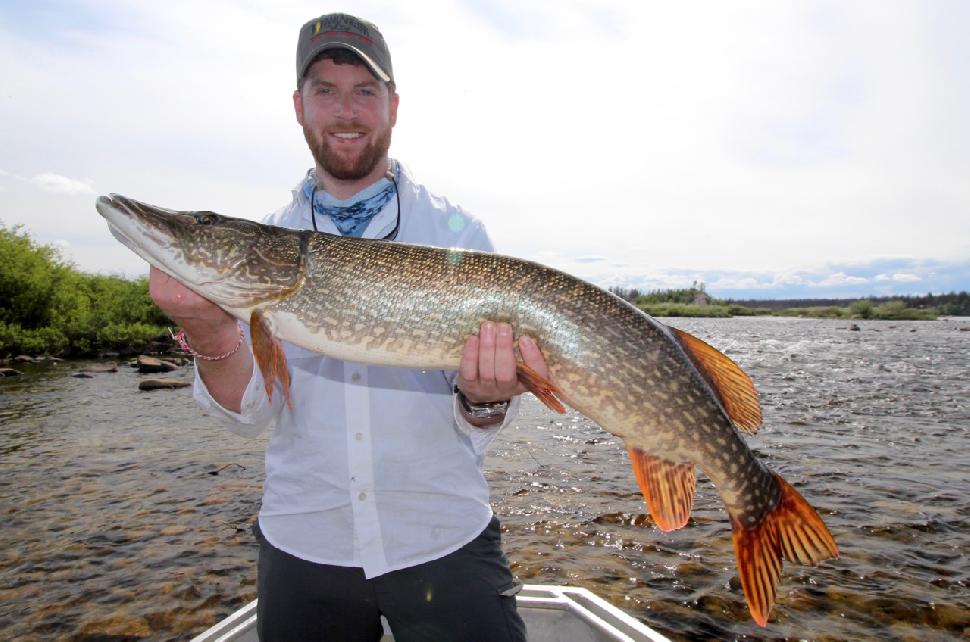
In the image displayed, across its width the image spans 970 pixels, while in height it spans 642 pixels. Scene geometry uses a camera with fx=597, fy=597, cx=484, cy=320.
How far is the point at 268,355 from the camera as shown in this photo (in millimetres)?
2455

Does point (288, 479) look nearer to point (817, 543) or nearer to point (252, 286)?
point (252, 286)

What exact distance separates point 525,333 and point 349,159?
128 centimetres

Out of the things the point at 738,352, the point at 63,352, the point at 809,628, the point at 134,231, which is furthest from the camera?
the point at 738,352

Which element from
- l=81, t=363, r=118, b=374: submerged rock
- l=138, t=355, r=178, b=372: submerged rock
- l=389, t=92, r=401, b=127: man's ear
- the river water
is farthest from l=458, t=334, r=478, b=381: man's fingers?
l=81, t=363, r=118, b=374: submerged rock

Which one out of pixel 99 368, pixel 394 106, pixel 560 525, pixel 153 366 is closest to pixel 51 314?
pixel 99 368

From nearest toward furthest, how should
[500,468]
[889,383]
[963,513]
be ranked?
[963,513]
[500,468]
[889,383]

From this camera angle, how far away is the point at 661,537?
6.62 metres

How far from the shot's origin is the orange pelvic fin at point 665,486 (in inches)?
103

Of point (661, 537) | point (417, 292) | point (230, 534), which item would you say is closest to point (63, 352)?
point (230, 534)

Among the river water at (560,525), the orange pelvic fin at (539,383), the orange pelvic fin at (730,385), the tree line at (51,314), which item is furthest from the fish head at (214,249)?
the tree line at (51,314)

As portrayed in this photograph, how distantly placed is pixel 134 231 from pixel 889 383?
64.7 feet

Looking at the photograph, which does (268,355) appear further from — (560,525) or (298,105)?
(560,525)

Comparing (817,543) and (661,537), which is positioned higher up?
(817,543)

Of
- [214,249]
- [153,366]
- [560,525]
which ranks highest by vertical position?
[214,249]
